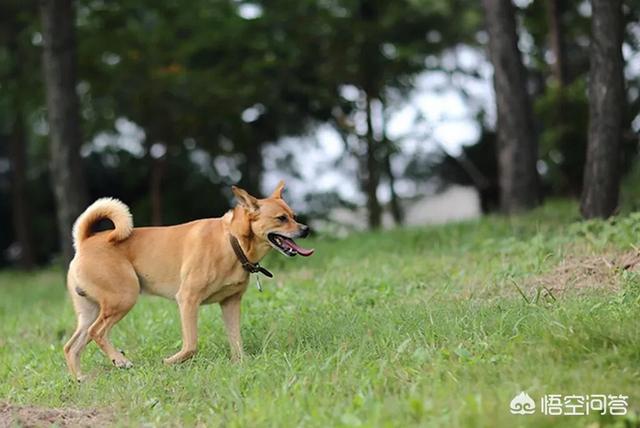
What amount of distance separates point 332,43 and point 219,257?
559 inches

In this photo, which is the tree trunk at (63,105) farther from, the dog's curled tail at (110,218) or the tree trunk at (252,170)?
the tree trunk at (252,170)

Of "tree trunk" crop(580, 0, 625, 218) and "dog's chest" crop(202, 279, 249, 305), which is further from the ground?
"tree trunk" crop(580, 0, 625, 218)

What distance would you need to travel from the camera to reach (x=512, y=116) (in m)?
15.7

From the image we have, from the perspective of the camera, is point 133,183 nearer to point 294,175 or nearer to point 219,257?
point 294,175

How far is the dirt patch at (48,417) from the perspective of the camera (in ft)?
19.1

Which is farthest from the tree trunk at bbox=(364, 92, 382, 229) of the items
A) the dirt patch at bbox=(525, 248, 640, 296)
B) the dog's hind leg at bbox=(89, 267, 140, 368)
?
the dog's hind leg at bbox=(89, 267, 140, 368)

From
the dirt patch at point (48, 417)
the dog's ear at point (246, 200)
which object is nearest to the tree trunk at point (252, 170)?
the dog's ear at point (246, 200)

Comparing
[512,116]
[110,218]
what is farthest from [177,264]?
[512,116]

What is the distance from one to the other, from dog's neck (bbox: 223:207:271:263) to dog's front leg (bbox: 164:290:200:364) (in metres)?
0.57

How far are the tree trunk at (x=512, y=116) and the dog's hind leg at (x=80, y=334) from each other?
30.7 feet

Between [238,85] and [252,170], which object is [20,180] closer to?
[252,170]

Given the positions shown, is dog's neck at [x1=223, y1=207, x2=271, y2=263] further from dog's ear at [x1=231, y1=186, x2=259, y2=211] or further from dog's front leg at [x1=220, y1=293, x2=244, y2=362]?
dog's front leg at [x1=220, y1=293, x2=244, y2=362]

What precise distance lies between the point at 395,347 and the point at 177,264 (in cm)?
221

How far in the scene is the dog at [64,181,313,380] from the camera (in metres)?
7.59
